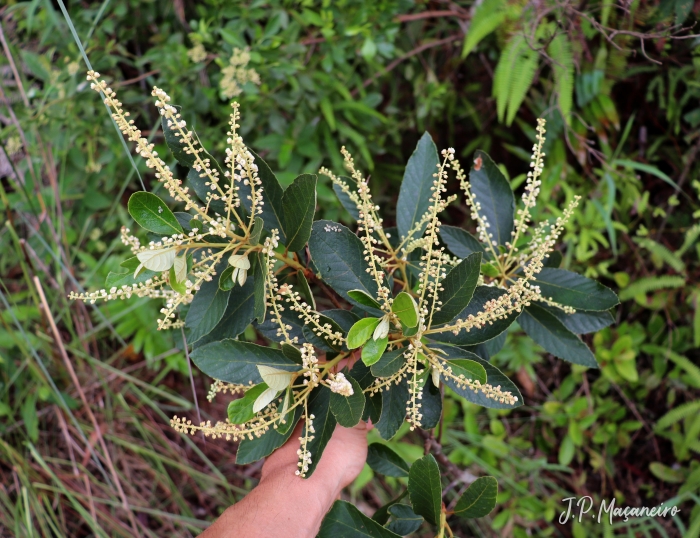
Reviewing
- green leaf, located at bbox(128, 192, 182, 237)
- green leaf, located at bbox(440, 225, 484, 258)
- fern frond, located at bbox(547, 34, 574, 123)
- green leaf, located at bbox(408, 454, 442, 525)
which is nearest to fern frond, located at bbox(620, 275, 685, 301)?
fern frond, located at bbox(547, 34, 574, 123)

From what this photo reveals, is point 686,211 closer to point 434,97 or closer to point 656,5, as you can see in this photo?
point 656,5

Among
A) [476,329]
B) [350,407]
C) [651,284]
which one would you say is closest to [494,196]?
[476,329]

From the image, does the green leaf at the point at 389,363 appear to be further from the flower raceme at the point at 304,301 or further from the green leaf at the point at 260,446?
the green leaf at the point at 260,446

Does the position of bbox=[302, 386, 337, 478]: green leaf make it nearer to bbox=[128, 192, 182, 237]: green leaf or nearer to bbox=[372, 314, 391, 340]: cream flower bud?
bbox=[372, 314, 391, 340]: cream flower bud

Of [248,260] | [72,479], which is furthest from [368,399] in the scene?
[72,479]

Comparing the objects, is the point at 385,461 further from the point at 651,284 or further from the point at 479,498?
the point at 651,284
